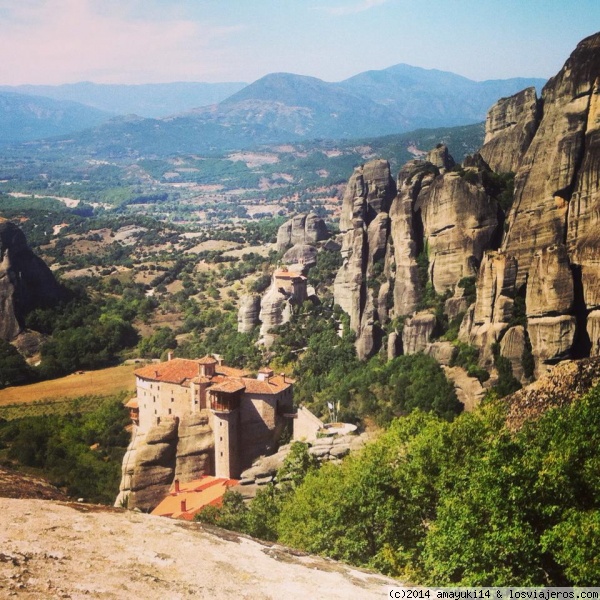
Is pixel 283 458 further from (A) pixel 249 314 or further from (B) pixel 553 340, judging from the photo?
(A) pixel 249 314

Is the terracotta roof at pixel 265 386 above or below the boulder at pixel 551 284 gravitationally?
below

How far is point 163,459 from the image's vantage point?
3225cm

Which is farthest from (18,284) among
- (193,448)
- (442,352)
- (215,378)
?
(442,352)

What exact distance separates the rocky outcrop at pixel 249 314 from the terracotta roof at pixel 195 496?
30.9 meters

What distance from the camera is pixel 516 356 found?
115ft

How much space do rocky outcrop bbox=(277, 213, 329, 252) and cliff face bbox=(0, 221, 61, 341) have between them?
26363 millimetres

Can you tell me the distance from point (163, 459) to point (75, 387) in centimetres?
3184

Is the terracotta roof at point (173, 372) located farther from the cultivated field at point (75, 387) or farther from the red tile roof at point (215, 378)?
the cultivated field at point (75, 387)

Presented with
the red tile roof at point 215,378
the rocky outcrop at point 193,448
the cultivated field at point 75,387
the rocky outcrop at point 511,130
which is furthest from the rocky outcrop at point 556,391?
the cultivated field at point 75,387

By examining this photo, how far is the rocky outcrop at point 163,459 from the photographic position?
104 ft

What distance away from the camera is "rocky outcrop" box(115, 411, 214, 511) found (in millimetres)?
31594


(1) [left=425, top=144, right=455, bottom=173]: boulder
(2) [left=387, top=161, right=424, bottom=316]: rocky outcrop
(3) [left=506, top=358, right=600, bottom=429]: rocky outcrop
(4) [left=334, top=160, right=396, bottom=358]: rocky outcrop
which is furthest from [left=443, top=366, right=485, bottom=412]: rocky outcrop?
(1) [left=425, top=144, right=455, bottom=173]: boulder

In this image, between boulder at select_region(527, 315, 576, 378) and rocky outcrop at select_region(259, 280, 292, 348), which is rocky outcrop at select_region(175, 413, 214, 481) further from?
rocky outcrop at select_region(259, 280, 292, 348)

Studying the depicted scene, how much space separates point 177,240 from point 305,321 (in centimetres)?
6740
